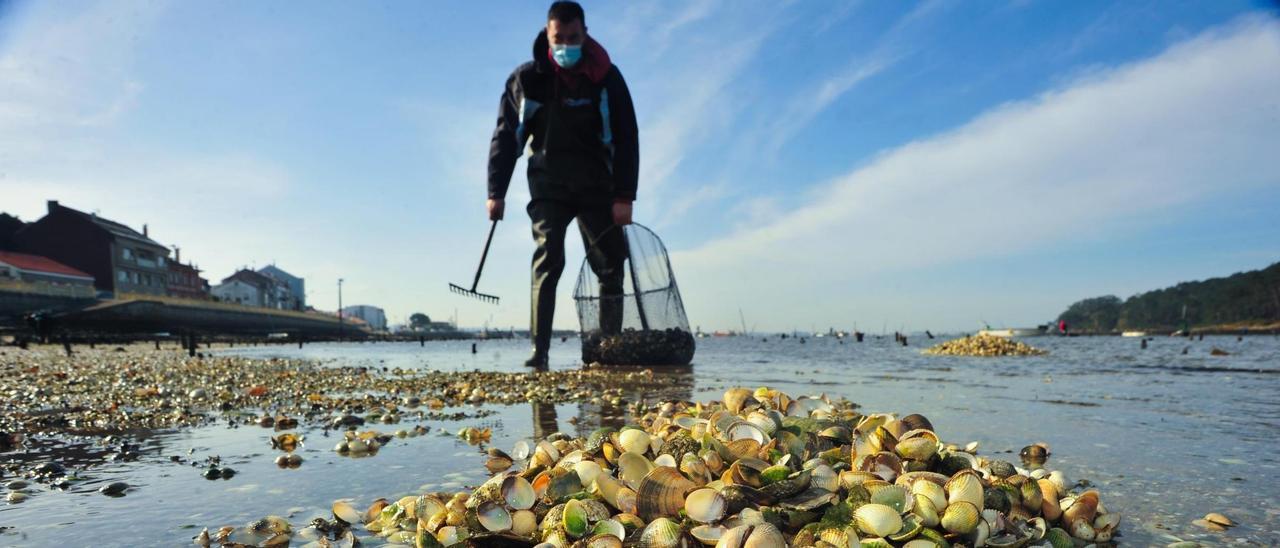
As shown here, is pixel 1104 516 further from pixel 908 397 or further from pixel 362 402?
pixel 362 402

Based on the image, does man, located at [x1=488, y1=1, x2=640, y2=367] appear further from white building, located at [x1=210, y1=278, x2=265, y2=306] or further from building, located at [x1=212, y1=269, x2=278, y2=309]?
white building, located at [x1=210, y1=278, x2=265, y2=306]

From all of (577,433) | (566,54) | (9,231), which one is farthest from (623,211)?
(9,231)

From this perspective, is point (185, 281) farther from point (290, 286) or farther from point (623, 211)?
point (623, 211)

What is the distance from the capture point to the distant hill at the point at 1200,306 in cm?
10950

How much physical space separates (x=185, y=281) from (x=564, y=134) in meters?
84.2

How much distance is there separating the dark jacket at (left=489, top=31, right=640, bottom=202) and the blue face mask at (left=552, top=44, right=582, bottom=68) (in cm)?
20

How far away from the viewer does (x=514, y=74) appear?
7.02m

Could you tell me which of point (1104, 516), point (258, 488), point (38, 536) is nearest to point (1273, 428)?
point (1104, 516)

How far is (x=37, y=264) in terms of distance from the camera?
4972cm

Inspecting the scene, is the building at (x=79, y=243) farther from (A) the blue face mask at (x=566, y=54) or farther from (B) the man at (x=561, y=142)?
(A) the blue face mask at (x=566, y=54)

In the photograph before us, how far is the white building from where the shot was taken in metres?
87.5

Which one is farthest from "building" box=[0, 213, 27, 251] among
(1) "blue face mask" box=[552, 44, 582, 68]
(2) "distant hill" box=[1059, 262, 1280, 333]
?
(2) "distant hill" box=[1059, 262, 1280, 333]

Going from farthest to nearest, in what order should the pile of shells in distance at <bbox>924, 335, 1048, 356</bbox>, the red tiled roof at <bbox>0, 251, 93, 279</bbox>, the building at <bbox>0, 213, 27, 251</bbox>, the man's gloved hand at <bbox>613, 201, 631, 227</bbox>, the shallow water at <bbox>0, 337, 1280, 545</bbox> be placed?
the building at <bbox>0, 213, 27, 251</bbox>, the red tiled roof at <bbox>0, 251, 93, 279</bbox>, the pile of shells in distance at <bbox>924, 335, 1048, 356</bbox>, the man's gloved hand at <bbox>613, 201, 631, 227</bbox>, the shallow water at <bbox>0, 337, 1280, 545</bbox>

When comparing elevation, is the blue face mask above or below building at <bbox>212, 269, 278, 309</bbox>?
below
